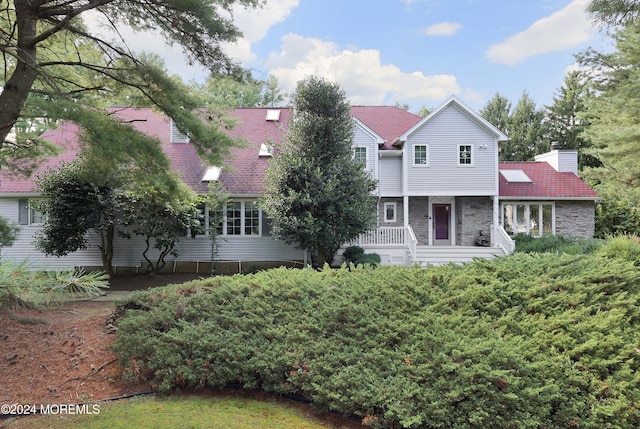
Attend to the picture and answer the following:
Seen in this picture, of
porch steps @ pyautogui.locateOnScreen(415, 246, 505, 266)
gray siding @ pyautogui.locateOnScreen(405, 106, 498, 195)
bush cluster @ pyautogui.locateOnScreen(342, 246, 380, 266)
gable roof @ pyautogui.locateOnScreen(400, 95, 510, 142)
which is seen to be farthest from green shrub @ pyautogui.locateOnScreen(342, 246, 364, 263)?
gable roof @ pyautogui.locateOnScreen(400, 95, 510, 142)

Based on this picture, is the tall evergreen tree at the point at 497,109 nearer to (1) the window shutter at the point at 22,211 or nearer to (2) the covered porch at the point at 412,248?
(2) the covered porch at the point at 412,248

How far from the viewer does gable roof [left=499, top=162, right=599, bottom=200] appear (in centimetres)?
1500

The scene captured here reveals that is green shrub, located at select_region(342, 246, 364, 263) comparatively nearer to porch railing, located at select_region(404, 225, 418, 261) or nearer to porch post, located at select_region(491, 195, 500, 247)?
porch railing, located at select_region(404, 225, 418, 261)

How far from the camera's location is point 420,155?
14.4 m

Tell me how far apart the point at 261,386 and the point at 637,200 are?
71.4ft

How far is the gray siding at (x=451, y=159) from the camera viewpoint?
14133mm

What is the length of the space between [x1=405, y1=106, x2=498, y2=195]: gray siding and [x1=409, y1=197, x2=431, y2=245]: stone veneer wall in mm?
1186

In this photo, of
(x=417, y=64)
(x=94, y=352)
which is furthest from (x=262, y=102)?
(x=94, y=352)

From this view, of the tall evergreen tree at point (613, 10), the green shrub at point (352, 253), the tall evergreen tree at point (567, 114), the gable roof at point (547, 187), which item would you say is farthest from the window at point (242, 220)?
the tall evergreen tree at point (567, 114)

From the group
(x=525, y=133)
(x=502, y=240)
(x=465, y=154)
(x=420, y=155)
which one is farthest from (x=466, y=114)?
(x=525, y=133)

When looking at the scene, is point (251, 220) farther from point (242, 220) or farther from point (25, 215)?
point (25, 215)

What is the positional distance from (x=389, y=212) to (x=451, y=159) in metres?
3.39

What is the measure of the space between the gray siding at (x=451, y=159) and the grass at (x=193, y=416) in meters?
11.9

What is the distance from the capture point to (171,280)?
11.6 metres
